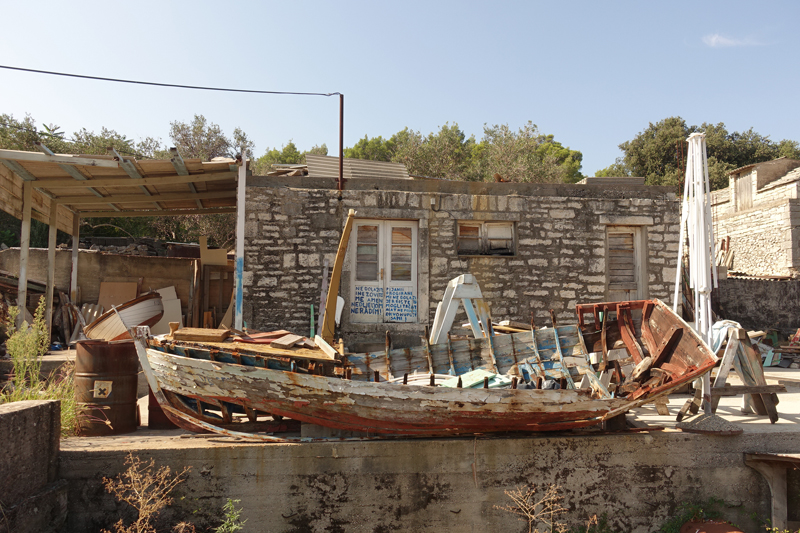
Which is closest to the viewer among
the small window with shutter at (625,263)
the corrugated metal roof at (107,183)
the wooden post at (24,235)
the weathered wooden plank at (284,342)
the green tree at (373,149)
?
the weathered wooden plank at (284,342)

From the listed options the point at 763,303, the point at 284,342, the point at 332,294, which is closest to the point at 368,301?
the point at 332,294

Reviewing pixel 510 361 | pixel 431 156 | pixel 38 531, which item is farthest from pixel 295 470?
pixel 431 156

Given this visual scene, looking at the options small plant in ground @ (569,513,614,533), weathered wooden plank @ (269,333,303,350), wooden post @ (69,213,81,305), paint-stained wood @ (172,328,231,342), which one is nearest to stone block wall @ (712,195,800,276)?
small plant in ground @ (569,513,614,533)

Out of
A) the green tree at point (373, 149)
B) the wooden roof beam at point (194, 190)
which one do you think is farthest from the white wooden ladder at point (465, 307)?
the green tree at point (373, 149)

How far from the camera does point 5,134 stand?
57.1ft

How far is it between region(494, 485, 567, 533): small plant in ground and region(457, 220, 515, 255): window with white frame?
4490 mm

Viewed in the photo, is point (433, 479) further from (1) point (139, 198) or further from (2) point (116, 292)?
(2) point (116, 292)

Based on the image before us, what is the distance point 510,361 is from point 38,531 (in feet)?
15.6

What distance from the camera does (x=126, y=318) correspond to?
28.3ft

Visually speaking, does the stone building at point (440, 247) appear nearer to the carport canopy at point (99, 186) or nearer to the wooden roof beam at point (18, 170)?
the carport canopy at point (99, 186)

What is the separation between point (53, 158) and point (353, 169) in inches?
179

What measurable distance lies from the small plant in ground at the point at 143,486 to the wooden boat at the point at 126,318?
3.69m

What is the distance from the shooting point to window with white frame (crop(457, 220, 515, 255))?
8.62m

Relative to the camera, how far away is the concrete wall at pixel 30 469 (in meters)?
3.73
